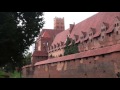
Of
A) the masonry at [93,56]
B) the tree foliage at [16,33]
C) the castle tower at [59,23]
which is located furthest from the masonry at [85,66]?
the castle tower at [59,23]

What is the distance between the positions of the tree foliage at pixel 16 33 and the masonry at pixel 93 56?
8.72 m

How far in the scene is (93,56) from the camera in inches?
949

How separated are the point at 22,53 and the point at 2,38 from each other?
9.83 feet

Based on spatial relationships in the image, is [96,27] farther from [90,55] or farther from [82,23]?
[90,55]

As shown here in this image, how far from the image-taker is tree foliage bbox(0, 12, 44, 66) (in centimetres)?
1253

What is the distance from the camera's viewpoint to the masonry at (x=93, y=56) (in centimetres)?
2141

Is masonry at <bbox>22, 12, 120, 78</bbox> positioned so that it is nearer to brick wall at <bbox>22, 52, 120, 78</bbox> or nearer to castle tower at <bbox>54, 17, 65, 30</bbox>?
brick wall at <bbox>22, 52, 120, 78</bbox>

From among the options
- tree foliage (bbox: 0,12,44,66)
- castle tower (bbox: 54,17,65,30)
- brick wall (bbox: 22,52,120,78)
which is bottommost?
brick wall (bbox: 22,52,120,78)

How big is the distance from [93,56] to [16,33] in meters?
12.6

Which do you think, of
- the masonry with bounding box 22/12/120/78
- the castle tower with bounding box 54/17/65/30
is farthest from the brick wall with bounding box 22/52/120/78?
the castle tower with bounding box 54/17/65/30

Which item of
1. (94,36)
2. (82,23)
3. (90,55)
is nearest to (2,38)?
(90,55)

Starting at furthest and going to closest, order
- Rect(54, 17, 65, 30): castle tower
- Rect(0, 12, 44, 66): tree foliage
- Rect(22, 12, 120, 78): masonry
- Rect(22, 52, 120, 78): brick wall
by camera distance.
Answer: Rect(54, 17, 65, 30): castle tower < Rect(22, 12, 120, 78): masonry < Rect(22, 52, 120, 78): brick wall < Rect(0, 12, 44, 66): tree foliage

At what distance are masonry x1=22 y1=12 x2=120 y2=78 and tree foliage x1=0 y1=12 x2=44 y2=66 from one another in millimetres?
8721
